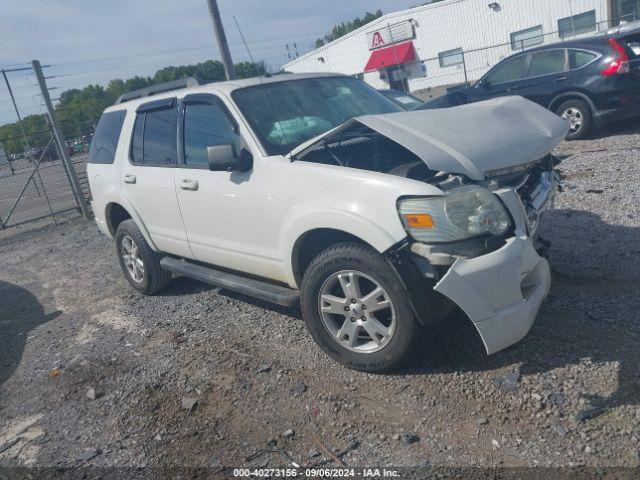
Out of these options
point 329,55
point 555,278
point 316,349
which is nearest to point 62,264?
point 316,349

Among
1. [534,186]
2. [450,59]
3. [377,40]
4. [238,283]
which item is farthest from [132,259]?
[377,40]

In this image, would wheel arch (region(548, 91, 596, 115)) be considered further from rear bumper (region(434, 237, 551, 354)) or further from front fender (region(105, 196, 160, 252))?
front fender (region(105, 196, 160, 252))

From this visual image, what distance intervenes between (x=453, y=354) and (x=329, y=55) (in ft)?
135

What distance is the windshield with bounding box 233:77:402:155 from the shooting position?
4133mm

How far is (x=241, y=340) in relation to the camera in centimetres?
442

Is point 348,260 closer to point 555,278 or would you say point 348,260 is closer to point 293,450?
point 293,450

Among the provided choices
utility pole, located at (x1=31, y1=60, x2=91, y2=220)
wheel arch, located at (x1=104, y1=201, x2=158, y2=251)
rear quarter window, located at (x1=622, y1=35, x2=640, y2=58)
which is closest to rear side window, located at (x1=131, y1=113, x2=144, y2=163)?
wheel arch, located at (x1=104, y1=201, x2=158, y2=251)

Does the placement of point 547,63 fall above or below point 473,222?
above

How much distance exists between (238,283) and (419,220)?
177cm

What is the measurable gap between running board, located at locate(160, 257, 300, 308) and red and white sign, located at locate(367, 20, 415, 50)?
3397cm

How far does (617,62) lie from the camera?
8.88 metres

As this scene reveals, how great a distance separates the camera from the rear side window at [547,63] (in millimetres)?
9758

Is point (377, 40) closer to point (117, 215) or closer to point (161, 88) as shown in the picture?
point (161, 88)

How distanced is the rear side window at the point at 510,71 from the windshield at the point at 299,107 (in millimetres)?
6461
